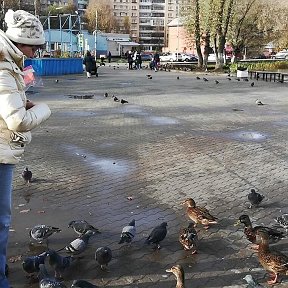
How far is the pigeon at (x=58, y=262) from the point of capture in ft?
14.1

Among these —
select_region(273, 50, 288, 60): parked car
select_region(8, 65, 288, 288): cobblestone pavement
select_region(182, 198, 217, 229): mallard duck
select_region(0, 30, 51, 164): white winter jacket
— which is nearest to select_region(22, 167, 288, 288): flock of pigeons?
select_region(182, 198, 217, 229): mallard duck

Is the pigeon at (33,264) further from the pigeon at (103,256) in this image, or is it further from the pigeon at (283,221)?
the pigeon at (283,221)

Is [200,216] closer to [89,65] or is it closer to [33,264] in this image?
[33,264]

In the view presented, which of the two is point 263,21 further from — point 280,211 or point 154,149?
point 280,211

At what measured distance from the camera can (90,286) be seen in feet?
12.9

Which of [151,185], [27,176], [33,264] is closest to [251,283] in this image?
[33,264]

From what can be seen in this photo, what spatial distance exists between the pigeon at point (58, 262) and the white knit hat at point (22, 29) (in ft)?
Result: 6.25

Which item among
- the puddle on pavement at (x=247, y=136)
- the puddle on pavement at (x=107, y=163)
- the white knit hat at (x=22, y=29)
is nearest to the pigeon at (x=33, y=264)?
the white knit hat at (x=22, y=29)

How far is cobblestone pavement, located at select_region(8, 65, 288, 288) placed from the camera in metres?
4.76

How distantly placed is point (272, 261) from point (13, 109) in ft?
8.72

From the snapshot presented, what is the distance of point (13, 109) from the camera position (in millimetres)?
3311

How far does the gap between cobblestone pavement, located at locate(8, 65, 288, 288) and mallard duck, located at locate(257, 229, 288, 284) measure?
145 mm

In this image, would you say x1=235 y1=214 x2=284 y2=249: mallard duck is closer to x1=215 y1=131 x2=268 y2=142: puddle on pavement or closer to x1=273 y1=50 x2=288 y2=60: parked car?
x1=215 y1=131 x2=268 y2=142: puddle on pavement

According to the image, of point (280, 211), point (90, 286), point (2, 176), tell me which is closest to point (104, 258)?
point (90, 286)
